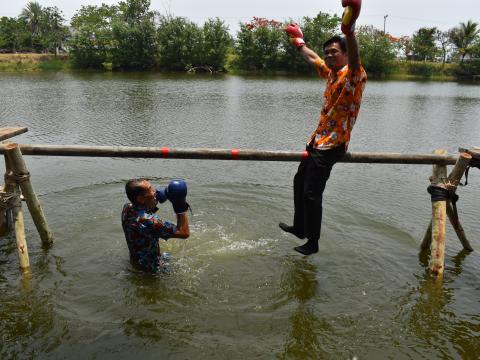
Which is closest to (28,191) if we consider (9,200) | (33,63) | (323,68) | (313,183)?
(9,200)

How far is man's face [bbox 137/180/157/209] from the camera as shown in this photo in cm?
410

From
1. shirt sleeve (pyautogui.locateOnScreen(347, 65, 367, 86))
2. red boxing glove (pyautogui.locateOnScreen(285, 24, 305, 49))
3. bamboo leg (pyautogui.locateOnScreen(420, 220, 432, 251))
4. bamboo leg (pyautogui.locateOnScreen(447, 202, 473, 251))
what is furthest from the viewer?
bamboo leg (pyautogui.locateOnScreen(420, 220, 432, 251))

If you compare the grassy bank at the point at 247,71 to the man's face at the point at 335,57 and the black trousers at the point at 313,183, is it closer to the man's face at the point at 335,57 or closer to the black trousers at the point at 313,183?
the black trousers at the point at 313,183

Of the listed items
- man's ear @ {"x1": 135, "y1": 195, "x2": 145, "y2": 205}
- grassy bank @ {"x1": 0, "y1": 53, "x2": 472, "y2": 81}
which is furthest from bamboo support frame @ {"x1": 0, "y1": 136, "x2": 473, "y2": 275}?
grassy bank @ {"x1": 0, "y1": 53, "x2": 472, "y2": 81}

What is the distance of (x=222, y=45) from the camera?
178 feet

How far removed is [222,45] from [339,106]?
175 ft

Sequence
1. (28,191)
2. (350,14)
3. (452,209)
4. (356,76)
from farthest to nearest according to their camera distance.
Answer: (452,209), (28,191), (356,76), (350,14)

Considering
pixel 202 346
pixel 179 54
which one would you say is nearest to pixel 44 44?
pixel 179 54

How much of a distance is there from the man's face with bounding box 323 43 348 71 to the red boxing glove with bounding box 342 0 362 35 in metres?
0.55

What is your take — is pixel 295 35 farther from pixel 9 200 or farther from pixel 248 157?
pixel 9 200

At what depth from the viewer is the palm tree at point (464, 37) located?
56.9 m

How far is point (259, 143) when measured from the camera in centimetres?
1320

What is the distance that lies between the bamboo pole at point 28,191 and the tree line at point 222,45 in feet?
158

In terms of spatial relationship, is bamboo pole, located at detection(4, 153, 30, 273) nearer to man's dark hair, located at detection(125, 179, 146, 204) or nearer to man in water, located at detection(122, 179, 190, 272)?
man in water, located at detection(122, 179, 190, 272)
